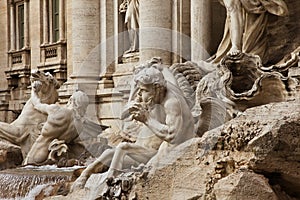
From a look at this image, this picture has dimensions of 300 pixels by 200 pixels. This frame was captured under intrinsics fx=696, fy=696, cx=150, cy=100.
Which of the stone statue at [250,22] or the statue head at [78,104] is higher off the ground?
the stone statue at [250,22]

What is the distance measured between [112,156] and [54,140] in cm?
334

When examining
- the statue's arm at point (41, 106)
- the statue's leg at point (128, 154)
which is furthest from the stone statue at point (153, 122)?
the statue's arm at point (41, 106)

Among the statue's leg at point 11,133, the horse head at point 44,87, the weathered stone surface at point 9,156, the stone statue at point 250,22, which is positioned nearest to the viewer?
the stone statue at point 250,22

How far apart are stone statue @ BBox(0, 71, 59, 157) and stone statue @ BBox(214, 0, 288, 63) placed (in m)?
3.08

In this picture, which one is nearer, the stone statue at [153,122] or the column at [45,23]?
the stone statue at [153,122]

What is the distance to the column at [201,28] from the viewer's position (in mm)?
11398

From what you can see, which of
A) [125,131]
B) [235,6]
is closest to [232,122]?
[125,131]

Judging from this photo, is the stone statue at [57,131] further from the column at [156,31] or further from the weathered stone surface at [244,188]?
the weathered stone surface at [244,188]

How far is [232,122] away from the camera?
Answer: 5.56 m

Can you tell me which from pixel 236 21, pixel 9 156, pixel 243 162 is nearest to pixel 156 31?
pixel 236 21

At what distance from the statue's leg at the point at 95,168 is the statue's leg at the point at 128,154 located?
0.20 meters

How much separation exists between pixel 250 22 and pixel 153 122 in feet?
12.7

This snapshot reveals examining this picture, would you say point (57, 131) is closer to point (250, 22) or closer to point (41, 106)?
point (41, 106)

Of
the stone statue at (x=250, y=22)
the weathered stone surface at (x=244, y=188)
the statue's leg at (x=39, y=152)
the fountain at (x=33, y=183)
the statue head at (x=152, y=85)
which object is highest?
the stone statue at (x=250, y=22)
